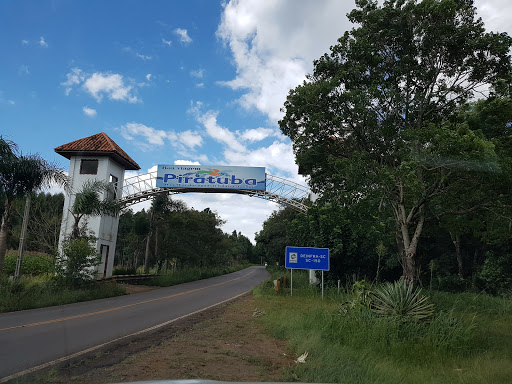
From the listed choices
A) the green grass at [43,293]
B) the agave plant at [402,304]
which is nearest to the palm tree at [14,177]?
the green grass at [43,293]

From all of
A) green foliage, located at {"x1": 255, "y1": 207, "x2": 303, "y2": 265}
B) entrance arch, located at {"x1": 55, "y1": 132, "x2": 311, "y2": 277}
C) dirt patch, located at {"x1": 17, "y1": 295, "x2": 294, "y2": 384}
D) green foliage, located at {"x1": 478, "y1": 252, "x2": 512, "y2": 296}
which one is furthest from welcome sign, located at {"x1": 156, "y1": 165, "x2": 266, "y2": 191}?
dirt patch, located at {"x1": 17, "y1": 295, "x2": 294, "y2": 384}

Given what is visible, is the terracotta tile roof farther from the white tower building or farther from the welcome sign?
the welcome sign

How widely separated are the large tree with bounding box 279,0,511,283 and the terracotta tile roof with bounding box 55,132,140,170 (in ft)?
60.5

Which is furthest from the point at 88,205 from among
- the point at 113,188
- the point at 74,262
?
the point at 113,188

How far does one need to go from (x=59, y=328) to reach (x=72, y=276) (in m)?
9.54

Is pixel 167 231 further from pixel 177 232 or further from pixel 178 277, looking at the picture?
pixel 178 277

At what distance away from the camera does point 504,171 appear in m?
9.27

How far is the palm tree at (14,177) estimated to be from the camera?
15.2m

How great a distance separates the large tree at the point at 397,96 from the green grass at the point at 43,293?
11482 millimetres

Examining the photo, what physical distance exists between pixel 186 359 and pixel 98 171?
23839 mm

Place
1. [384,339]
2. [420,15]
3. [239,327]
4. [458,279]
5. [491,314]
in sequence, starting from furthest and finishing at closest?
[458,279]
[491,314]
[420,15]
[239,327]
[384,339]

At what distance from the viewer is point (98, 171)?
27.6 metres

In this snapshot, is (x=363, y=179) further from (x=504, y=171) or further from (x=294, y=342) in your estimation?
(x=294, y=342)

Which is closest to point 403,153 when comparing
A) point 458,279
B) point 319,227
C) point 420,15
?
point 420,15
